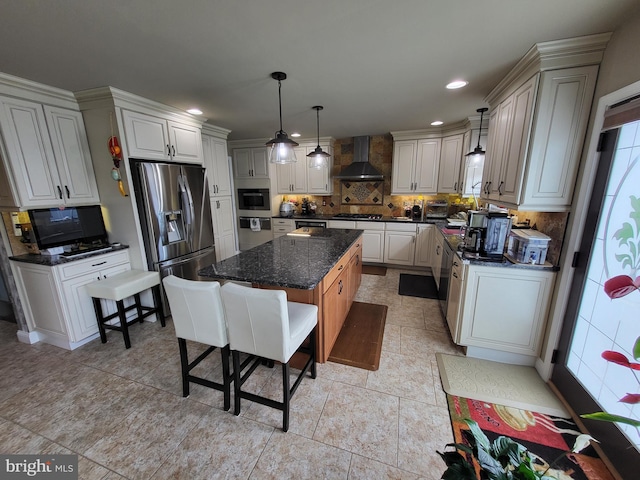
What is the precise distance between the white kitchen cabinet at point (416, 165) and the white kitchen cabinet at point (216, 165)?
9.67ft

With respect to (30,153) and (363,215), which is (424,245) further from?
(30,153)

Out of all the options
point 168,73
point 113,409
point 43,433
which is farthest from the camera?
point 168,73

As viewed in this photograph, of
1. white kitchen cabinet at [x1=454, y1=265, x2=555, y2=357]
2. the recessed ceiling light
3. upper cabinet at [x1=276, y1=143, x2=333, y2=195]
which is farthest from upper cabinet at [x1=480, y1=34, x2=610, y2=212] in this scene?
upper cabinet at [x1=276, y1=143, x2=333, y2=195]

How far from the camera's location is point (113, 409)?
1.83m

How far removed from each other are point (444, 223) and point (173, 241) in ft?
12.9

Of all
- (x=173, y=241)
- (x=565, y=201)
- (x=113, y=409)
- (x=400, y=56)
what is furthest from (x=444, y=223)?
(x=113, y=409)

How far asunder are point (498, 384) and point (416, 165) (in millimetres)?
3477

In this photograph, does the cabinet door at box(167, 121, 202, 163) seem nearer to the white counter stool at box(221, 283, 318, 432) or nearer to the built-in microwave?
the built-in microwave

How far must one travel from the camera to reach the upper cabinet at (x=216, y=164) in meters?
3.86

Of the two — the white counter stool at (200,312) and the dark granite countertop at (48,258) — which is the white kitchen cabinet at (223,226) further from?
the white counter stool at (200,312)

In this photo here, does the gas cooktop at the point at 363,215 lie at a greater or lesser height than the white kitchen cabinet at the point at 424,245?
greater

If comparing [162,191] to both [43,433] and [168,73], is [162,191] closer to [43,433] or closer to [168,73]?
[168,73]

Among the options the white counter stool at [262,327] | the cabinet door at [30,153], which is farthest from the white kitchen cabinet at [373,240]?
the cabinet door at [30,153]

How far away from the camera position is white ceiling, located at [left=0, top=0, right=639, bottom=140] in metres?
1.39
